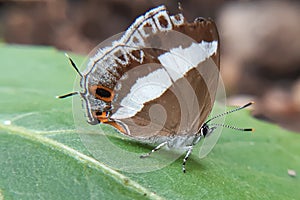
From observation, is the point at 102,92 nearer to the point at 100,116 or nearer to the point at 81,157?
the point at 100,116

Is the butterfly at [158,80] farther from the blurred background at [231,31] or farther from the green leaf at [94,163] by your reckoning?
the blurred background at [231,31]

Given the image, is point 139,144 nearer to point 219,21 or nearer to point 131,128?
point 131,128

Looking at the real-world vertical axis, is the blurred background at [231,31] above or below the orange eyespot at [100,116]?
below

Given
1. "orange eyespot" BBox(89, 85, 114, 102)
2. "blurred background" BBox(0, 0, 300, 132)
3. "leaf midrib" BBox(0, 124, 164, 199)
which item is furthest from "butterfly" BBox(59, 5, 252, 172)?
"blurred background" BBox(0, 0, 300, 132)

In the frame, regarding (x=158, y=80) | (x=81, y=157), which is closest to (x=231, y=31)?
(x=158, y=80)

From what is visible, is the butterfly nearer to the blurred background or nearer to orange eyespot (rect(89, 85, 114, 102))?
orange eyespot (rect(89, 85, 114, 102))

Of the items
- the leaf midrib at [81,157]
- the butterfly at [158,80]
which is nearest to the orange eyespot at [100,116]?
the butterfly at [158,80]
